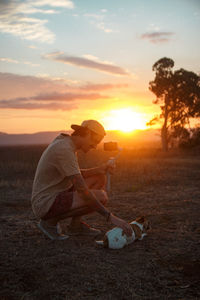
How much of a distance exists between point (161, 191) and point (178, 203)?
165 centimetres

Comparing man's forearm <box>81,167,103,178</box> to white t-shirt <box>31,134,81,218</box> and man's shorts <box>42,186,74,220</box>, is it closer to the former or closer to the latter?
white t-shirt <box>31,134,81,218</box>

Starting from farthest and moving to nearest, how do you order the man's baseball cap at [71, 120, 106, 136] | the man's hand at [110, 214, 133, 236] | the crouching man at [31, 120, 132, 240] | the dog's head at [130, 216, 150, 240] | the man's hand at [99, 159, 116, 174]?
the man's hand at [99, 159, 116, 174] → the dog's head at [130, 216, 150, 240] → the man's baseball cap at [71, 120, 106, 136] → the crouching man at [31, 120, 132, 240] → the man's hand at [110, 214, 133, 236]

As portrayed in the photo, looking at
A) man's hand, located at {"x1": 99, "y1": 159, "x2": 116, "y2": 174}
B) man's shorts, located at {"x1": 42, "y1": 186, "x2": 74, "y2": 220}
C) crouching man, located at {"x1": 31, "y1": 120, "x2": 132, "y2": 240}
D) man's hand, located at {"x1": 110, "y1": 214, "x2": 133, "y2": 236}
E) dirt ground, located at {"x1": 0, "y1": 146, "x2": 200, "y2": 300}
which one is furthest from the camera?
man's hand, located at {"x1": 99, "y1": 159, "x2": 116, "y2": 174}

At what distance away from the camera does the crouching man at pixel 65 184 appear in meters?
3.87

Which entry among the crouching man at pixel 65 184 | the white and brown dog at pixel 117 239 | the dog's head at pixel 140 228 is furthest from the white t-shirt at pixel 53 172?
the dog's head at pixel 140 228

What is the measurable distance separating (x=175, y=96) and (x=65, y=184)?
30.9 metres

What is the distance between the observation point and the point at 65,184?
14.0 ft

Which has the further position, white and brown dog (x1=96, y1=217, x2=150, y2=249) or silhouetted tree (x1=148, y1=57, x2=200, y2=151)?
silhouetted tree (x1=148, y1=57, x2=200, y2=151)

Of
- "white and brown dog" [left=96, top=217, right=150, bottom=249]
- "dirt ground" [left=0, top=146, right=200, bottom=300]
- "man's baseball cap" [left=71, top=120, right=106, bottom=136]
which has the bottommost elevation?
"dirt ground" [left=0, top=146, right=200, bottom=300]

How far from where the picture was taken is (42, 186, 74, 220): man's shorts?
411cm

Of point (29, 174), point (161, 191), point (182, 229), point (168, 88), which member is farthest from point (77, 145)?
point (168, 88)

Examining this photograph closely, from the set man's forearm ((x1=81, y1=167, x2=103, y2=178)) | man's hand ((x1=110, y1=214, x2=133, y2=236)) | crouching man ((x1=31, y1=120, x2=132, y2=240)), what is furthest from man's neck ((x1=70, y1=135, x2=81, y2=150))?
man's hand ((x1=110, y1=214, x2=133, y2=236))

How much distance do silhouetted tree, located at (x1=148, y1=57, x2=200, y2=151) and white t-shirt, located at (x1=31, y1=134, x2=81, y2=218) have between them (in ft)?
98.8

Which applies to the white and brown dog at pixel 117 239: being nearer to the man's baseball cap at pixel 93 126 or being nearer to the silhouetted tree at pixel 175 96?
the man's baseball cap at pixel 93 126
